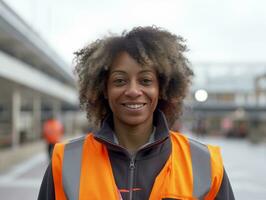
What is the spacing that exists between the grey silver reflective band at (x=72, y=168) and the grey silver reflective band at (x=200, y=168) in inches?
19.8

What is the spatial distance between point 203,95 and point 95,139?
330 inches

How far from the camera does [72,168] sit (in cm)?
210

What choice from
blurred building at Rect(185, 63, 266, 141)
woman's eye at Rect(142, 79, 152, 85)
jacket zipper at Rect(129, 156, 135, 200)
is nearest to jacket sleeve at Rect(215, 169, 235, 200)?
jacket zipper at Rect(129, 156, 135, 200)

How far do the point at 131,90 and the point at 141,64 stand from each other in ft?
0.40

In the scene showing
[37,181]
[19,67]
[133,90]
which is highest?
[19,67]

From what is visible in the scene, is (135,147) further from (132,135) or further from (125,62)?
(125,62)

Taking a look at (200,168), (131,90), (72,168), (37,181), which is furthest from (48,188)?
(37,181)

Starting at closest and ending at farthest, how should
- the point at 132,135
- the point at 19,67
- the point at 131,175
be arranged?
1. the point at 131,175
2. the point at 132,135
3. the point at 19,67

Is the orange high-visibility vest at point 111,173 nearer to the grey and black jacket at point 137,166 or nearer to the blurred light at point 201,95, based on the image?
the grey and black jacket at point 137,166

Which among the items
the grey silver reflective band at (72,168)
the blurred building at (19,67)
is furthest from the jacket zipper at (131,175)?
the blurred building at (19,67)

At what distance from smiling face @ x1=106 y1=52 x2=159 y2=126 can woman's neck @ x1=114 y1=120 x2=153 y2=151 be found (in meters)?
0.03

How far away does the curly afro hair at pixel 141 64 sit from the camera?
2.15m

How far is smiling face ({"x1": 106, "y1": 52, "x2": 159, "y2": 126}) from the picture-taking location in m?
2.10

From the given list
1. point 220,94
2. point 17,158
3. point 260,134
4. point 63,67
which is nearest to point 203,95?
point 17,158
